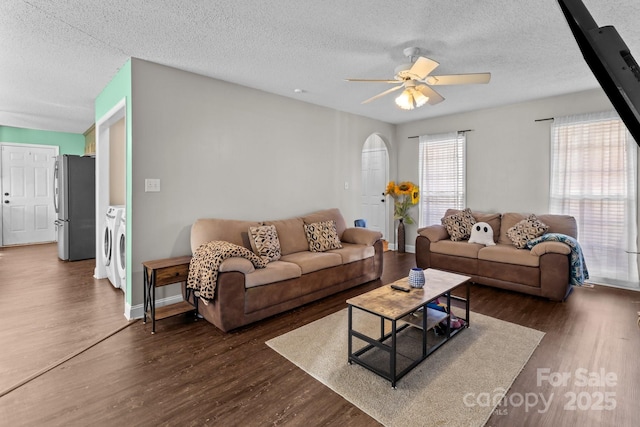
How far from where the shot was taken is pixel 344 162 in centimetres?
523

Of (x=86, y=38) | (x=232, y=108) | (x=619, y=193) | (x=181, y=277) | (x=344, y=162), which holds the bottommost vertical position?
(x=181, y=277)

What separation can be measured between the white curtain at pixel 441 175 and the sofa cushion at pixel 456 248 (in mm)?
1262

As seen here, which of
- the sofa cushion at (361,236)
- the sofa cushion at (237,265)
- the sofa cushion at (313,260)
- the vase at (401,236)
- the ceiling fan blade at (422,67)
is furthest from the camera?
the vase at (401,236)

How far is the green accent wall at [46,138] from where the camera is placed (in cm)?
641

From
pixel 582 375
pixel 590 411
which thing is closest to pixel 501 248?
pixel 582 375

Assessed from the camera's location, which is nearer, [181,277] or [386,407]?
[386,407]

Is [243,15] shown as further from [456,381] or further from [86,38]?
[456,381]

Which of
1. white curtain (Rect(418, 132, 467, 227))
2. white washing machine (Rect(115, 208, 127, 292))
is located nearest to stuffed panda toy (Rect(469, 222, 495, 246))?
white curtain (Rect(418, 132, 467, 227))

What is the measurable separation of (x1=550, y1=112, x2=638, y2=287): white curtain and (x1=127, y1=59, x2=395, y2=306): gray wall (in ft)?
10.4

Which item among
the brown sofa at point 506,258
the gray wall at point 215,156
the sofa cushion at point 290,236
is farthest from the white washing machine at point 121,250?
the brown sofa at point 506,258

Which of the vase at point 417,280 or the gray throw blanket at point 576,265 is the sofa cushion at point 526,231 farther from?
the vase at point 417,280

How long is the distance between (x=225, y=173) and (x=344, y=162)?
7.18 ft

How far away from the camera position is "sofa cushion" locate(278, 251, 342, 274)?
3357 mm

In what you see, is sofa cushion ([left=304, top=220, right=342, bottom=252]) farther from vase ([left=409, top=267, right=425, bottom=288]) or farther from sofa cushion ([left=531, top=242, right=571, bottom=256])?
sofa cushion ([left=531, top=242, right=571, bottom=256])
